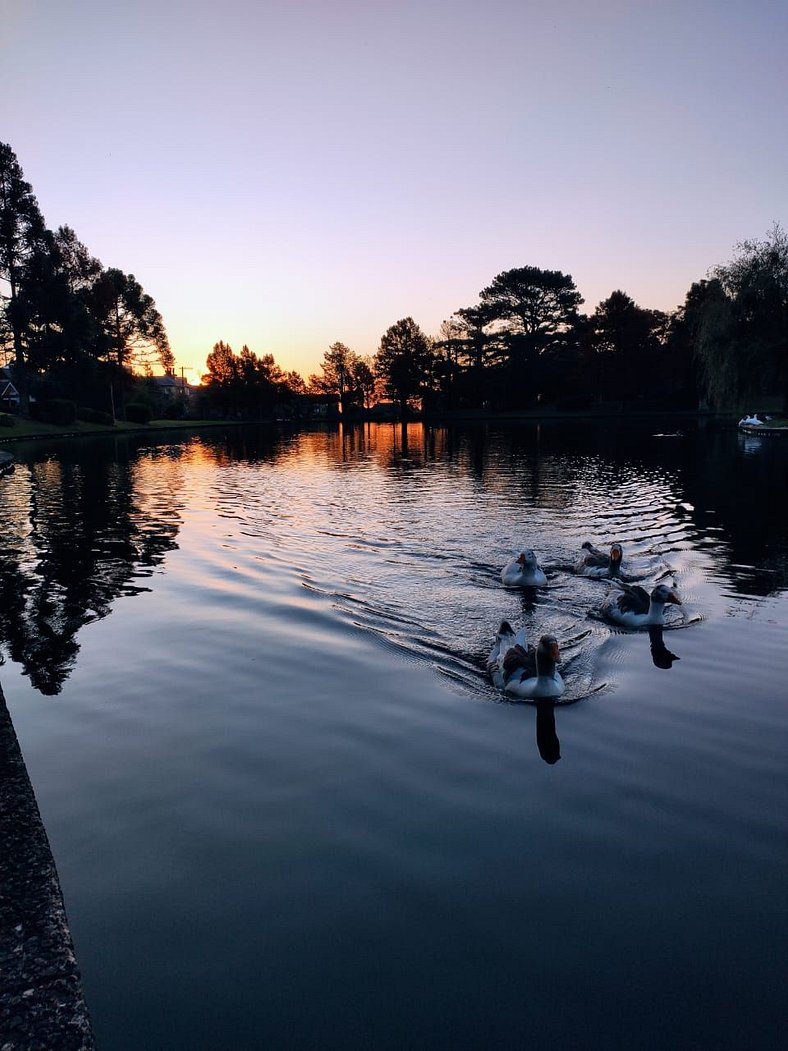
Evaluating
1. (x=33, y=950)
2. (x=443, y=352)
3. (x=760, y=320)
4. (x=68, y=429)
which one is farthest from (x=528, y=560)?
(x=443, y=352)

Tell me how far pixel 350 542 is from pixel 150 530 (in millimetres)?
6448

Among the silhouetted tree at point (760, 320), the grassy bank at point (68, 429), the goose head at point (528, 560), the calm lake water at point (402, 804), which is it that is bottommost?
the calm lake water at point (402, 804)

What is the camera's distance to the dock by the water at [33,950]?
3.25m

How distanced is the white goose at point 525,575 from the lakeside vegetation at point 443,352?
148 ft

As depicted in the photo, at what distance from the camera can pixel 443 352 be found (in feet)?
401

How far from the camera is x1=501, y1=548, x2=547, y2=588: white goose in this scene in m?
13.3

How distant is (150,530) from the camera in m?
19.8

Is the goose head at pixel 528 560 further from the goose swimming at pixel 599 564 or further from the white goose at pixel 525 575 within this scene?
the goose swimming at pixel 599 564

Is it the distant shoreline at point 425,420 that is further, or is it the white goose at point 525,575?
the distant shoreline at point 425,420

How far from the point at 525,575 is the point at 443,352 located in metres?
114

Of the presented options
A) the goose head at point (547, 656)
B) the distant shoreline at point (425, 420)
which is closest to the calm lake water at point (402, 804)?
the goose head at point (547, 656)

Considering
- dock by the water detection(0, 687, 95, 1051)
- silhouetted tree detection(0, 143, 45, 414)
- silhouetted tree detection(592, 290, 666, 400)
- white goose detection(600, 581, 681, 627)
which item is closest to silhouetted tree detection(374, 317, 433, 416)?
silhouetted tree detection(592, 290, 666, 400)

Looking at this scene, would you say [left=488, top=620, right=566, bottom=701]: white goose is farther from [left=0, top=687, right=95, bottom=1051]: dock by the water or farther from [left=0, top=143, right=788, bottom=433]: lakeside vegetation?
[left=0, top=143, right=788, bottom=433]: lakeside vegetation

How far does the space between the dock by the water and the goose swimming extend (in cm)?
1135
